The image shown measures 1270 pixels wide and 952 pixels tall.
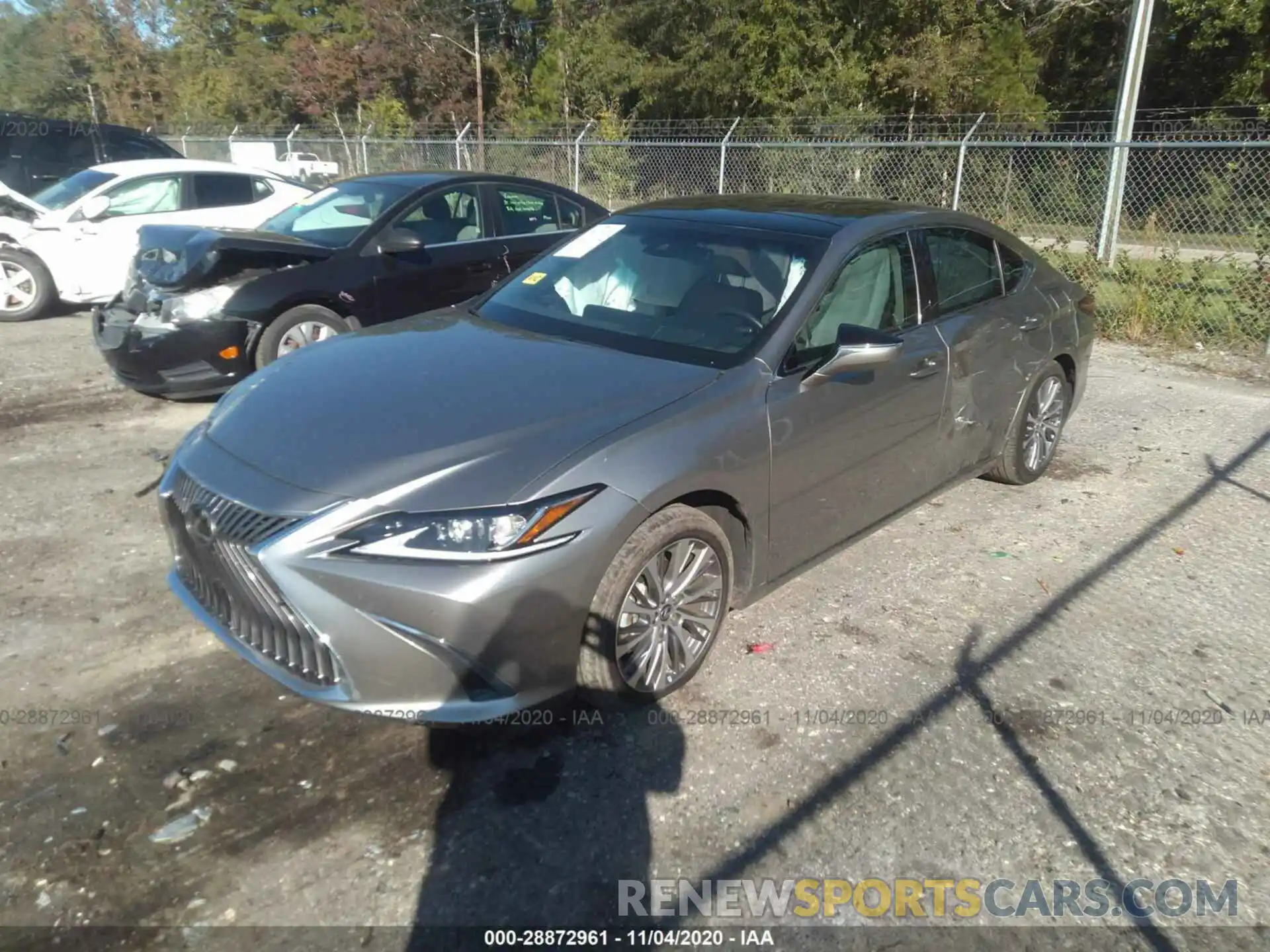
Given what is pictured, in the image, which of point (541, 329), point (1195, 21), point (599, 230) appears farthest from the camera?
point (1195, 21)

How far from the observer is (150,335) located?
6.11 m

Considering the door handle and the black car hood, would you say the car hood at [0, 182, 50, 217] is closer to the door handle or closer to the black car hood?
the black car hood

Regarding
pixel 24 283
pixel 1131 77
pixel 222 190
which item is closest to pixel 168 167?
pixel 222 190

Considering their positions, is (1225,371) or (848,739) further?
(1225,371)

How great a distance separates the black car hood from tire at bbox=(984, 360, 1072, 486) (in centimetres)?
461

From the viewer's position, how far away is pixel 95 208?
31.0 ft

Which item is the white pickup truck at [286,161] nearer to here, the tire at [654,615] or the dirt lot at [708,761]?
the dirt lot at [708,761]

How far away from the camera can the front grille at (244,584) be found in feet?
9.11

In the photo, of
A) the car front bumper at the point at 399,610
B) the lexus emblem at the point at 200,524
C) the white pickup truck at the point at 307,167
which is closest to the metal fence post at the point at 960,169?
the car front bumper at the point at 399,610

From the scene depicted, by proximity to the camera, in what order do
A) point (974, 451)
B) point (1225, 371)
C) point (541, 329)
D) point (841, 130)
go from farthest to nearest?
point (841, 130) → point (1225, 371) → point (974, 451) → point (541, 329)

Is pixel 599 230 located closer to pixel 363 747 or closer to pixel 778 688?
pixel 778 688

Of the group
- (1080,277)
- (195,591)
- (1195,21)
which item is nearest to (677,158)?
(1080,277)

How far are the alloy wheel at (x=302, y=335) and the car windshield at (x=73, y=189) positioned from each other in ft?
16.2

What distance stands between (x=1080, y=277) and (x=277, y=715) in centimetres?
984
